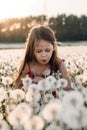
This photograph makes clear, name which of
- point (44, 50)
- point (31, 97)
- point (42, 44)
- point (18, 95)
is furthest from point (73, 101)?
point (42, 44)

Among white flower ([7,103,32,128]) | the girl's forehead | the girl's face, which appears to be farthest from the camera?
the girl's forehead

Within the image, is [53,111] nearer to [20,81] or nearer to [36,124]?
[36,124]

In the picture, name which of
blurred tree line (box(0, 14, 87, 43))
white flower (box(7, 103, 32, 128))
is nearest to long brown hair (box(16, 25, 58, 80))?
white flower (box(7, 103, 32, 128))

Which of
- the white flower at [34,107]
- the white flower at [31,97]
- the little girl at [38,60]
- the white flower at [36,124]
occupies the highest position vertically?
the white flower at [36,124]

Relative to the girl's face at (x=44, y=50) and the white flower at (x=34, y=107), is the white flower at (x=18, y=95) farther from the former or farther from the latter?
the girl's face at (x=44, y=50)

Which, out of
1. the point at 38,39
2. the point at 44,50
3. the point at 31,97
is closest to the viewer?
the point at 31,97

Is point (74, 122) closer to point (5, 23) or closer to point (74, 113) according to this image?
point (74, 113)

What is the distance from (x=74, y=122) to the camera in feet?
5.63

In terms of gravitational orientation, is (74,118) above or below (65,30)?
above

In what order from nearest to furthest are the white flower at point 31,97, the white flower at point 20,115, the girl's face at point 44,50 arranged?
1. the white flower at point 20,115
2. the white flower at point 31,97
3. the girl's face at point 44,50

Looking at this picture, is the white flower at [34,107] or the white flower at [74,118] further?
the white flower at [34,107]

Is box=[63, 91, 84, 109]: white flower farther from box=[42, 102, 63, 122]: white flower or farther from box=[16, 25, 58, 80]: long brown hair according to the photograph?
box=[16, 25, 58, 80]: long brown hair

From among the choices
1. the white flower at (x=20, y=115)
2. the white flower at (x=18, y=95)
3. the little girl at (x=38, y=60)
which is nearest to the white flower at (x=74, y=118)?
the white flower at (x=20, y=115)

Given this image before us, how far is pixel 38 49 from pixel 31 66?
70cm
